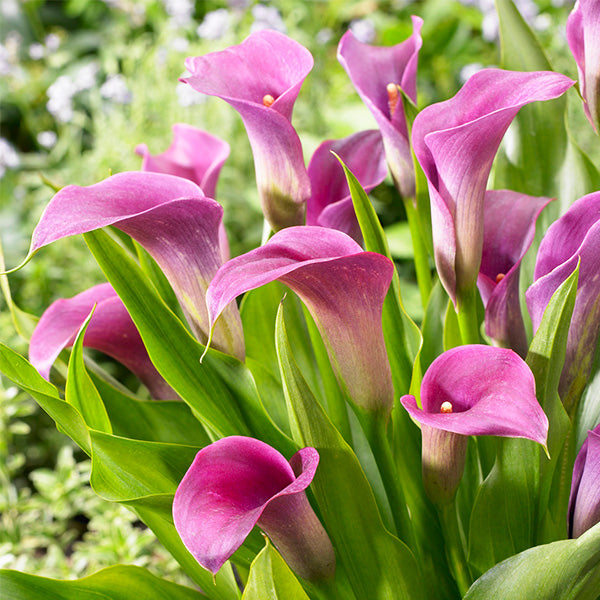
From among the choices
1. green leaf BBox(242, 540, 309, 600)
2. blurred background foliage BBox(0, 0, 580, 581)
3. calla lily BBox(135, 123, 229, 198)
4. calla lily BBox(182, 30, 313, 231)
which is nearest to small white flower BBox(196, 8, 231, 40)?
blurred background foliage BBox(0, 0, 580, 581)

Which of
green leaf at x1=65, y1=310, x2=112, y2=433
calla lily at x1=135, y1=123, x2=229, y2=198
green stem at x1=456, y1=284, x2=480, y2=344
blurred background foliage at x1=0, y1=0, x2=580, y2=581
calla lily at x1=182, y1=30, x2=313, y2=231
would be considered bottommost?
blurred background foliage at x1=0, y1=0, x2=580, y2=581

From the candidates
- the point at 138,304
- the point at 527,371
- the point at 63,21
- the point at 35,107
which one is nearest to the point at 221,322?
the point at 138,304

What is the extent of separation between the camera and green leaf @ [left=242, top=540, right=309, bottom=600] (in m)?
0.31

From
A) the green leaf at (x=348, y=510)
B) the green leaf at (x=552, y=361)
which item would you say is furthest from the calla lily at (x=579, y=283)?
the green leaf at (x=348, y=510)

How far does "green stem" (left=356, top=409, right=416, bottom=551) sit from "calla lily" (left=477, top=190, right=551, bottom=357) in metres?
0.09

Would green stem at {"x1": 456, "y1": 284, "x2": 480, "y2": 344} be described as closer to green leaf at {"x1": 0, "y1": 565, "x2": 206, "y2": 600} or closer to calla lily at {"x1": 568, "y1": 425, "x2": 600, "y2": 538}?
calla lily at {"x1": 568, "y1": 425, "x2": 600, "y2": 538}

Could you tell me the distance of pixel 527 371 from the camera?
0.31 meters

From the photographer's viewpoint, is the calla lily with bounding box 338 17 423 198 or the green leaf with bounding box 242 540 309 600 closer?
the green leaf with bounding box 242 540 309 600

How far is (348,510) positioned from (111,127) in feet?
3.97

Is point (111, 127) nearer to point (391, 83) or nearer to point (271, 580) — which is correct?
point (391, 83)

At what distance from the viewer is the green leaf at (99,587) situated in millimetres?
367

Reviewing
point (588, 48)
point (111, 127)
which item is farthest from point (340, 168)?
point (111, 127)

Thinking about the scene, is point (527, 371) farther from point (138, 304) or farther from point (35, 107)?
point (35, 107)

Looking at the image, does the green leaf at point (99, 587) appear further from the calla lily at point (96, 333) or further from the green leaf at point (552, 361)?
the green leaf at point (552, 361)
